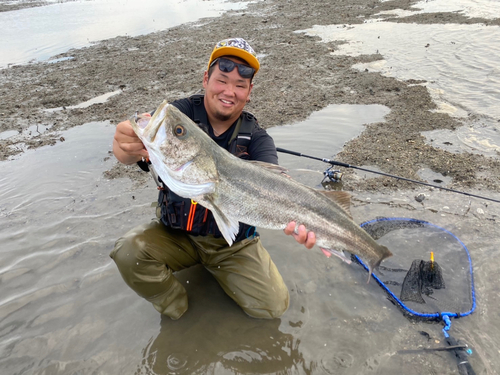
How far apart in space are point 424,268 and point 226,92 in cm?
345

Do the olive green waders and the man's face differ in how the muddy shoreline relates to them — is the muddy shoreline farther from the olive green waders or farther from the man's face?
the man's face

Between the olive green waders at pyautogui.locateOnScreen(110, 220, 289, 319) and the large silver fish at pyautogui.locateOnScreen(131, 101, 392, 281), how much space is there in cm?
96

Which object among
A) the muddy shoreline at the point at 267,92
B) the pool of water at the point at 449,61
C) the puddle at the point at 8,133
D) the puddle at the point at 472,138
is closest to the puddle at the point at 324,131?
the muddy shoreline at the point at 267,92

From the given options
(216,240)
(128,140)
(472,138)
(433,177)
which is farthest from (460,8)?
(128,140)

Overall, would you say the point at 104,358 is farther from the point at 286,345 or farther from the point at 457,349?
the point at 457,349

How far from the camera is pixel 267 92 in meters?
10.4

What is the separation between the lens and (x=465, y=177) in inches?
227

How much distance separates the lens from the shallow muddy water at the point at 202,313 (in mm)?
3270

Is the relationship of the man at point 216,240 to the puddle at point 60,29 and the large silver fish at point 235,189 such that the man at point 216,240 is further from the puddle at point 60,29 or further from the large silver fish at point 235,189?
the puddle at point 60,29

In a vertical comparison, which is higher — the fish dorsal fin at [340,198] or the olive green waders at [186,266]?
the fish dorsal fin at [340,198]

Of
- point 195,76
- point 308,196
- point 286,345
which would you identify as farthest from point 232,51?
point 195,76

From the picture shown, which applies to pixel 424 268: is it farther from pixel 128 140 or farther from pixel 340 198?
pixel 128 140

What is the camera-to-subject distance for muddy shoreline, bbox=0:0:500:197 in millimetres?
6484

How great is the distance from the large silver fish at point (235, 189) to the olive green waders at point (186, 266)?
963mm
